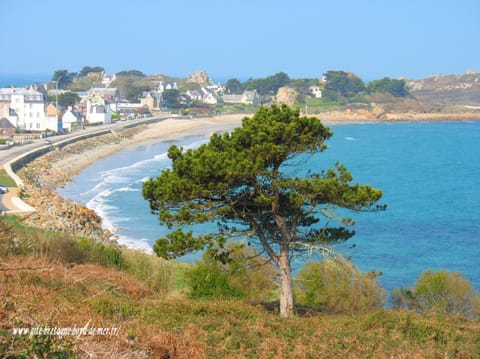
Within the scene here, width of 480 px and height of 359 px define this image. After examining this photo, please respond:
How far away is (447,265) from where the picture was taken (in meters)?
27.0

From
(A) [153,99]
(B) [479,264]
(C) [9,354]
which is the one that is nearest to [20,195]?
(B) [479,264]

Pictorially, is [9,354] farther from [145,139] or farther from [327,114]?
A: [327,114]

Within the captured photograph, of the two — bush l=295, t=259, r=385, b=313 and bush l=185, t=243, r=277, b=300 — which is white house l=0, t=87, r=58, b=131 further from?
bush l=185, t=243, r=277, b=300

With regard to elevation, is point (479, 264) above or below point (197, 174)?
below

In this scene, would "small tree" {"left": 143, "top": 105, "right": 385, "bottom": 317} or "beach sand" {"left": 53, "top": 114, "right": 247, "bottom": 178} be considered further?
"beach sand" {"left": 53, "top": 114, "right": 247, "bottom": 178}

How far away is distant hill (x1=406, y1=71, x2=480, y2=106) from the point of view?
154625mm

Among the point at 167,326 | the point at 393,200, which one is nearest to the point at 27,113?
the point at 393,200

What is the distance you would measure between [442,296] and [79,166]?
3715 cm

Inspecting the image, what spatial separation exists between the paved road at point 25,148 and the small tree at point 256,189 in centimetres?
1544

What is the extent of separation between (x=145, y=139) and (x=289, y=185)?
6008 centimetres

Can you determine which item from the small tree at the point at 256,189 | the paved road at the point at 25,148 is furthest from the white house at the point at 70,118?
the small tree at the point at 256,189

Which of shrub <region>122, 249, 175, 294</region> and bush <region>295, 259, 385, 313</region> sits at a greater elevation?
shrub <region>122, 249, 175, 294</region>

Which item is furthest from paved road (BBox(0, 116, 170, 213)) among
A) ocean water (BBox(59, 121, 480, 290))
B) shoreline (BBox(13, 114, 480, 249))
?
ocean water (BBox(59, 121, 480, 290))

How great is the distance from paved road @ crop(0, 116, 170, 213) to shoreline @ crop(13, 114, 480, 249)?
81 centimetres
